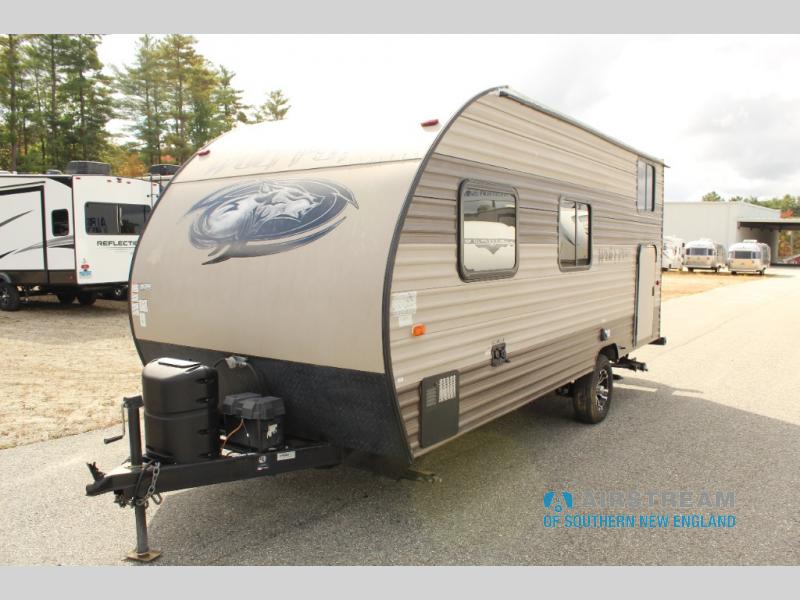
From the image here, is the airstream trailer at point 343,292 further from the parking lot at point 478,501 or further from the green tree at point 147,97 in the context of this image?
the green tree at point 147,97

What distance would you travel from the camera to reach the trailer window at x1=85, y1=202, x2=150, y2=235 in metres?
13.4

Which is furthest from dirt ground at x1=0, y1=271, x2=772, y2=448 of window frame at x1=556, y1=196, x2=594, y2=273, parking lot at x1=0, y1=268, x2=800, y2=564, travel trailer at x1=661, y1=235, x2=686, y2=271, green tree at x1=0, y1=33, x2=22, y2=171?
travel trailer at x1=661, y1=235, x2=686, y2=271

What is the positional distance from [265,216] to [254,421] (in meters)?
1.38

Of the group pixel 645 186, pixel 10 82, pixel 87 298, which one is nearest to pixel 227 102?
pixel 10 82

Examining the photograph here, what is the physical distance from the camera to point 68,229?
13.3 metres

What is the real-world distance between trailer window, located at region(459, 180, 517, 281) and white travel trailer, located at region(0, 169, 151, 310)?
11.2 m

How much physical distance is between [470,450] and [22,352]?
7888 millimetres

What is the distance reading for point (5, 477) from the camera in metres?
4.94

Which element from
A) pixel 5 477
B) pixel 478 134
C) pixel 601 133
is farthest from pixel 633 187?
pixel 5 477

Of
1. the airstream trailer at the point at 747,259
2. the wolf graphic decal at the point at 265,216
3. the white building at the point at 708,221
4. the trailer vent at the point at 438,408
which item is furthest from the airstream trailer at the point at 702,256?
the wolf graphic decal at the point at 265,216

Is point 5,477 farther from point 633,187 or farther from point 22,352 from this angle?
point 633,187

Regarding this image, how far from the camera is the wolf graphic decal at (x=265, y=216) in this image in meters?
3.97

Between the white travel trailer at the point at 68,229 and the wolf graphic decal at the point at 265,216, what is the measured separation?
33.3ft

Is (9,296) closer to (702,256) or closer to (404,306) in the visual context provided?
(404,306)
